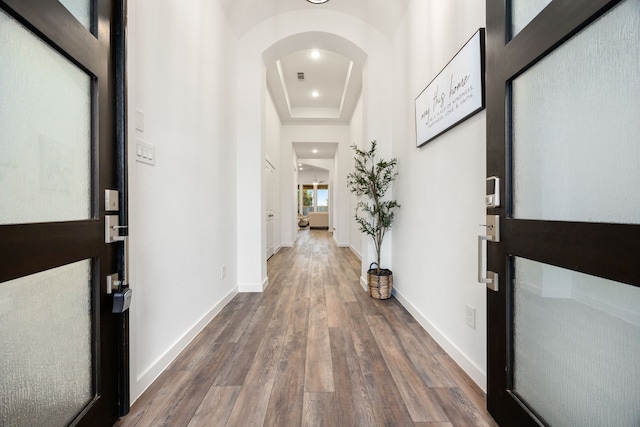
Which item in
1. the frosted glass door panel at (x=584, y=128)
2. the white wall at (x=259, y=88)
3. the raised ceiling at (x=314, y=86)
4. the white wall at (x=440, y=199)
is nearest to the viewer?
the frosted glass door panel at (x=584, y=128)

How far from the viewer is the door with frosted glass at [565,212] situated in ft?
2.47

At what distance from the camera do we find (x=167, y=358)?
1705 millimetres

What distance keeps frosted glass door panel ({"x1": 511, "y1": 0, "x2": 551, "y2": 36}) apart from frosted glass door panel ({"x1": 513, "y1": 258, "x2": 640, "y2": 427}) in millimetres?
908

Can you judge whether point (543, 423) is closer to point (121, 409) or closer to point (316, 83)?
point (121, 409)

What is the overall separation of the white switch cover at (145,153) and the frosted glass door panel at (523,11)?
1.79m

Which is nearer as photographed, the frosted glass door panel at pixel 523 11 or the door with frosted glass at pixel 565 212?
the door with frosted glass at pixel 565 212

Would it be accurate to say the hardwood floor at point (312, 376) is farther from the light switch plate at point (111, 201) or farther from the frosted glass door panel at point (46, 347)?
the light switch plate at point (111, 201)

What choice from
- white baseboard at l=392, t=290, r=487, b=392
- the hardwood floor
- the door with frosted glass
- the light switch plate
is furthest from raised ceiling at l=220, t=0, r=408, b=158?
the hardwood floor

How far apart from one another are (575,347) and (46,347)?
1.79 meters

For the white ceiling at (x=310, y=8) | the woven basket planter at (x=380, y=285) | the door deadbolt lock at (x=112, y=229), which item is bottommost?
the woven basket planter at (x=380, y=285)

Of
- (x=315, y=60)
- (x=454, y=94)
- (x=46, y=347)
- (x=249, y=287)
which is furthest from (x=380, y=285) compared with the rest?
(x=315, y=60)

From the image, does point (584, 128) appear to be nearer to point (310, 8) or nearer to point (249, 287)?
point (249, 287)

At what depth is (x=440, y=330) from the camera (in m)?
2.00

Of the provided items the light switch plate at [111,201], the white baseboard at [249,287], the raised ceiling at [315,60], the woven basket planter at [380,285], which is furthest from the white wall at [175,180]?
the woven basket planter at [380,285]
